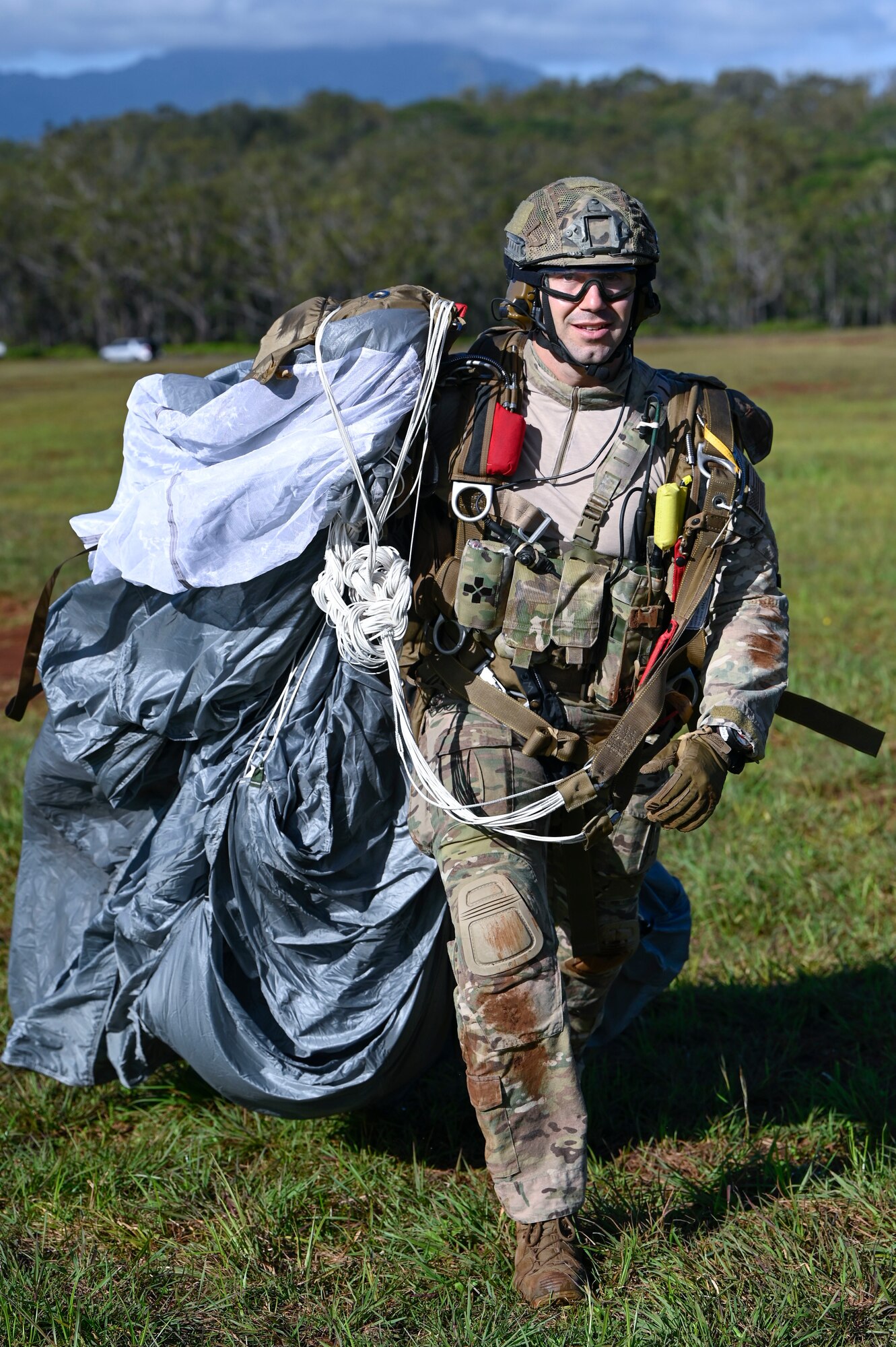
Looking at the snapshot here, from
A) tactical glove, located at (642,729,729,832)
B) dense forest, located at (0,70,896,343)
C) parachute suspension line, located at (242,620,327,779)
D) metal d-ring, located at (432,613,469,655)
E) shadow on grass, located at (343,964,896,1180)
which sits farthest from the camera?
dense forest, located at (0,70,896,343)

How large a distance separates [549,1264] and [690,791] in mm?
969

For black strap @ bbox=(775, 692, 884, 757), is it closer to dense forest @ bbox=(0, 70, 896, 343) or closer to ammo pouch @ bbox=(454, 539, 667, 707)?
ammo pouch @ bbox=(454, 539, 667, 707)

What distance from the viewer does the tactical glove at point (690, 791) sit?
10.3 ft

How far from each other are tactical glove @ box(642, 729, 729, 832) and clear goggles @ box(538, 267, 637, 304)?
1.02 m

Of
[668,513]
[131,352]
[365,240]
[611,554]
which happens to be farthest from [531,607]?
[365,240]

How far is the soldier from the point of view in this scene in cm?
340

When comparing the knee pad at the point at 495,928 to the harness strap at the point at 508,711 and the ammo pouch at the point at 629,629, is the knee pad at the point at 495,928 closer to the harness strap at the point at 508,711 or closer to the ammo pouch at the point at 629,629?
the harness strap at the point at 508,711

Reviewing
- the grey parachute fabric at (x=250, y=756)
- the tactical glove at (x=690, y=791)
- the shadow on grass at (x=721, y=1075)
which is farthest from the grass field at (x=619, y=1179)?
the tactical glove at (x=690, y=791)

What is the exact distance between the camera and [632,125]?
440 ft

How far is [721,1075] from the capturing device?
4.13 metres

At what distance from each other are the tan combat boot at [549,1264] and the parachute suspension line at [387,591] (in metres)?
0.79

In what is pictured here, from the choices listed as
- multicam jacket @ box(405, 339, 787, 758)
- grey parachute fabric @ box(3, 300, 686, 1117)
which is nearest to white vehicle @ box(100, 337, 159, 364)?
grey parachute fabric @ box(3, 300, 686, 1117)

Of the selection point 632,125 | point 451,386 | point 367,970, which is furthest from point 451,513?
point 632,125

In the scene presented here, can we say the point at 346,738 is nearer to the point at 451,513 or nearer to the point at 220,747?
the point at 220,747
